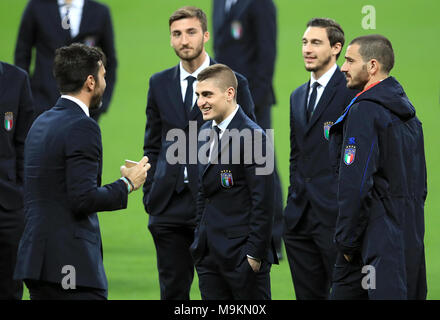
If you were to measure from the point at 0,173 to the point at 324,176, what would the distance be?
214cm

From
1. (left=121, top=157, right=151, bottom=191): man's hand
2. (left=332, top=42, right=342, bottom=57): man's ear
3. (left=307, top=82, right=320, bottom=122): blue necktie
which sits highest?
(left=332, top=42, right=342, bottom=57): man's ear

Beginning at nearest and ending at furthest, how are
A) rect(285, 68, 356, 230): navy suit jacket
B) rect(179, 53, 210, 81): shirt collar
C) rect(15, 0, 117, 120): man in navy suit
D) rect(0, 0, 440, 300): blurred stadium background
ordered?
1. rect(285, 68, 356, 230): navy suit jacket
2. rect(179, 53, 210, 81): shirt collar
3. rect(15, 0, 117, 120): man in navy suit
4. rect(0, 0, 440, 300): blurred stadium background

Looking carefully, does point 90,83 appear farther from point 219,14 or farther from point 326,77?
point 219,14

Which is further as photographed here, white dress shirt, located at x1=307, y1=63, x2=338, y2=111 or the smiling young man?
white dress shirt, located at x1=307, y1=63, x2=338, y2=111

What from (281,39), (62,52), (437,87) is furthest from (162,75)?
(281,39)

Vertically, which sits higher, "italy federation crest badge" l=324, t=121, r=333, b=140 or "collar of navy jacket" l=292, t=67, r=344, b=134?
"collar of navy jacket" l=292, t=67, r=344, b=134

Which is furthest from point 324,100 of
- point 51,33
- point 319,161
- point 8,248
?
point 51,33

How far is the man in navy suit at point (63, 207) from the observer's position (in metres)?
4.88

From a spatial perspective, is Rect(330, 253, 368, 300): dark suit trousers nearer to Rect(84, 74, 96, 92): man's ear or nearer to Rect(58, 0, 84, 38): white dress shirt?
Rect(84, 74, 96, 92): man's ear

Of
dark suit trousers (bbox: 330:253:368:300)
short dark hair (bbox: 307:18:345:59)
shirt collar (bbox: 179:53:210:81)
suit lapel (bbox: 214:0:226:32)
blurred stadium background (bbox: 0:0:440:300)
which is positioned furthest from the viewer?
suit lapel (bbox: 214:0:226:32)

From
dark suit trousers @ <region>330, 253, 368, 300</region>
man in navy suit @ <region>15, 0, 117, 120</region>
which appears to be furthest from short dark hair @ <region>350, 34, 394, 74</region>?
man in navy suit @ <region>15, 0, 117, 120</region>

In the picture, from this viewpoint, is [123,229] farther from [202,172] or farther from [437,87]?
[437,87]

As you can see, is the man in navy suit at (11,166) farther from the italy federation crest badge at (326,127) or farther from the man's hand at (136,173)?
the italy federation crest badge at (326,127)

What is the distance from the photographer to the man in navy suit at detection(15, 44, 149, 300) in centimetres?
488
